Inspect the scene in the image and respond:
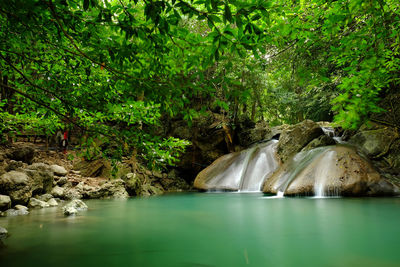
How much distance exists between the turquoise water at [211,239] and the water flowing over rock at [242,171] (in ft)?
18.8

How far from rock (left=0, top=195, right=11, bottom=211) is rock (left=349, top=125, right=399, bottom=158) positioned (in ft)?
36.9

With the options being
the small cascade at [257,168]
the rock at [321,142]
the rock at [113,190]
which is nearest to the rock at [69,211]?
the rock at [113,190]

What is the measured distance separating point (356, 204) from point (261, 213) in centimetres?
266

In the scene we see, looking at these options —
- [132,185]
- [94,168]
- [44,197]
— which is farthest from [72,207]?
[94,168]

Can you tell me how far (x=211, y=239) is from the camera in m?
3.43

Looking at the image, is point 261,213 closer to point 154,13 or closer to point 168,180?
point 154,13

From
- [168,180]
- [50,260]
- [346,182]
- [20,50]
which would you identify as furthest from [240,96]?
[168,180]

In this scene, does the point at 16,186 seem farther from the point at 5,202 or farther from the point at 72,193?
the point at 72,193

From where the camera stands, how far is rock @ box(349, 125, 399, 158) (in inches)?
339

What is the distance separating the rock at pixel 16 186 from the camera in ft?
19.6

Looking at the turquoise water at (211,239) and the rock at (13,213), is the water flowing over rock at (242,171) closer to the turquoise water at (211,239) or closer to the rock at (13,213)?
the turquoise water at (211,239)

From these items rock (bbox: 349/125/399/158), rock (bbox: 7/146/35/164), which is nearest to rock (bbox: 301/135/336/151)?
rock (bbox: 349/125/399/158)

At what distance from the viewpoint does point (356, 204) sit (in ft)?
19.9

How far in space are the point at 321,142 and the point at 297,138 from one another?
1.20 m
